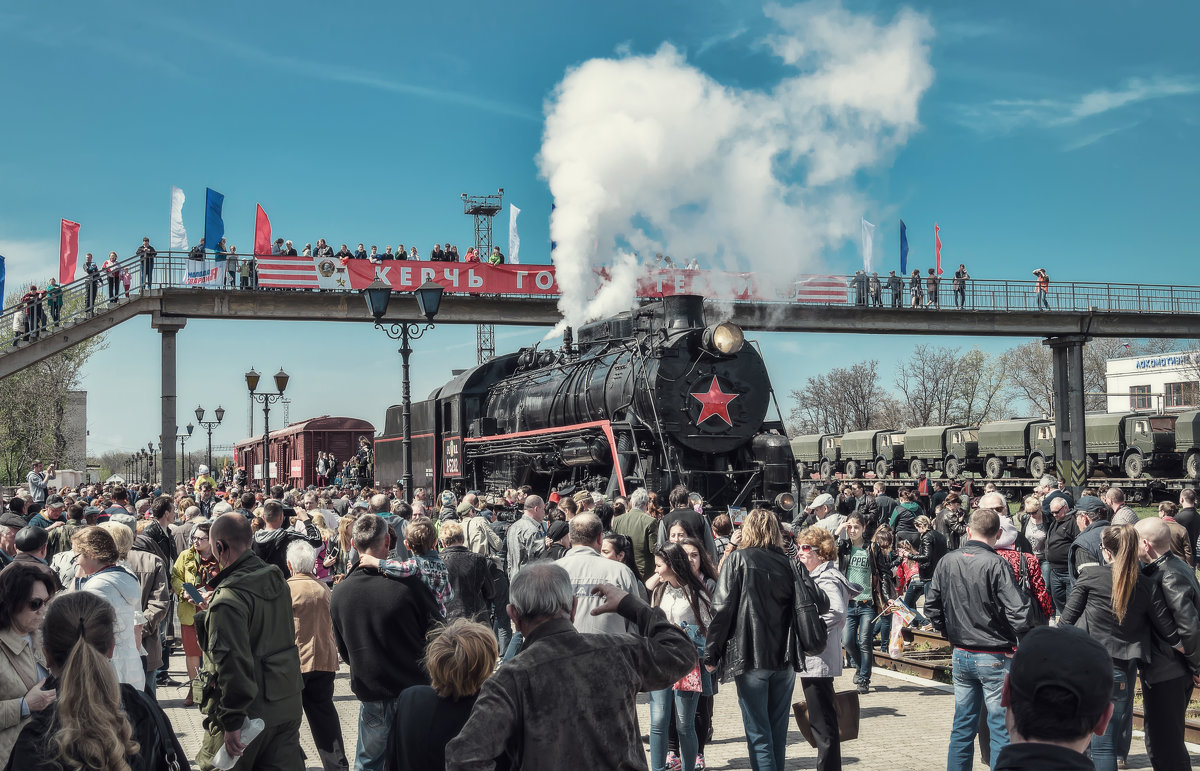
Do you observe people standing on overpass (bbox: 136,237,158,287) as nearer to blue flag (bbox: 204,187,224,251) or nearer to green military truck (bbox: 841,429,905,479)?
blue flag (bbox: 204,187,224,251)

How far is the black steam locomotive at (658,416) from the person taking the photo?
14367mm

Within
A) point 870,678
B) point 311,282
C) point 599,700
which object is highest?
point 311,282

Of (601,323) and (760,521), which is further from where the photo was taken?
(601,323)

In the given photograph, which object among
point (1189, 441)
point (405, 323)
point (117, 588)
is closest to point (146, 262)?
point (405, 323)

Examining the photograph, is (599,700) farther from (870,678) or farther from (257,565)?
(870,678)

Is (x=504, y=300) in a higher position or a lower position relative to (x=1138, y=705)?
higher

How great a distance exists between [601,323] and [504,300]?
8.70m

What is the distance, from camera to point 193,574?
8453 millimetres

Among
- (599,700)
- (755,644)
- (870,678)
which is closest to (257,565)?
(599,700)

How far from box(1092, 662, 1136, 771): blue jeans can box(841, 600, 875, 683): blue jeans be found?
9.67 feet

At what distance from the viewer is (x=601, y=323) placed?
58.5ft

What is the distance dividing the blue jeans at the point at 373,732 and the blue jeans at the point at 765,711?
1906 mm

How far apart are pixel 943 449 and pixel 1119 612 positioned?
123 feet

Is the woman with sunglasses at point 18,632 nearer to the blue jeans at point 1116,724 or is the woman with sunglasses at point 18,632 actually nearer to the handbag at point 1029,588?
the blue jeans at point 1116,724
